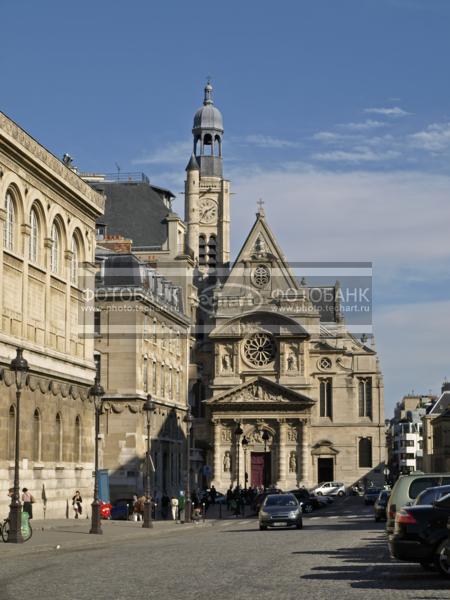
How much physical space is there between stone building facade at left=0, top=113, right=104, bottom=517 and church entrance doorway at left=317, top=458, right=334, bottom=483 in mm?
55341

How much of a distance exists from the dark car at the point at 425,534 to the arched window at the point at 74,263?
31023 mm

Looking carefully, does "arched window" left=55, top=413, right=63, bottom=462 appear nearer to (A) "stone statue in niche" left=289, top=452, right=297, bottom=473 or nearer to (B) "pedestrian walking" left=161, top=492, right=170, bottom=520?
(B) "pedestrian walking" left=161, top=492, right=170, bottom=520

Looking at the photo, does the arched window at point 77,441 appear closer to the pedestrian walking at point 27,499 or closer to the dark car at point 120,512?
the dark car at point 120,512

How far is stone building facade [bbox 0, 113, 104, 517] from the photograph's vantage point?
41219 millimetres

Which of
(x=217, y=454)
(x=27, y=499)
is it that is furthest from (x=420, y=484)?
(x=217, y=454)

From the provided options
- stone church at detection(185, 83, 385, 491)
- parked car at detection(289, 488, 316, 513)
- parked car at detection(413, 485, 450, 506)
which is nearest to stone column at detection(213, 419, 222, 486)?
stone church at detection(185, 83, 385, 491)

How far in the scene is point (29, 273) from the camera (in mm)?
44000

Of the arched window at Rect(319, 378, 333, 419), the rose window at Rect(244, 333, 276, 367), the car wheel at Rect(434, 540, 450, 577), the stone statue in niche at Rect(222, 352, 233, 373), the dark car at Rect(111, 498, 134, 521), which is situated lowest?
the dark car at Rect(111, 498, 134, 521)

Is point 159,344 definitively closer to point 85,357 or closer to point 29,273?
point 85,357

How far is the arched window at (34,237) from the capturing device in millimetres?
44684

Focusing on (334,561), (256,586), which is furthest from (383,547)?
(256,586)

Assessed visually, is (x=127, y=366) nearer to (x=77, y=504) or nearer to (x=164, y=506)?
(x=164, y=506)

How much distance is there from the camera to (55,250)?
47.9 m

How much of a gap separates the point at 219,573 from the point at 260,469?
82.5 metres
